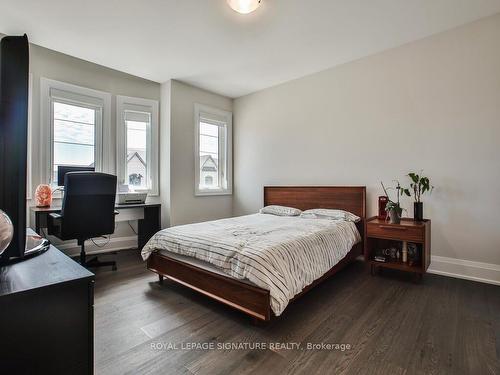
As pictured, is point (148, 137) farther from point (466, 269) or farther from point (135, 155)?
point (466, 269)

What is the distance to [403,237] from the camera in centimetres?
270

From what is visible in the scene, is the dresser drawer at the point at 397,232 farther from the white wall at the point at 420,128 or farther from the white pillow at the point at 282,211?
the white pillow at the point at 282,211

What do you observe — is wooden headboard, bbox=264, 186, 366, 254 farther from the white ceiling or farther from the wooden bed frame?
the white ceiling

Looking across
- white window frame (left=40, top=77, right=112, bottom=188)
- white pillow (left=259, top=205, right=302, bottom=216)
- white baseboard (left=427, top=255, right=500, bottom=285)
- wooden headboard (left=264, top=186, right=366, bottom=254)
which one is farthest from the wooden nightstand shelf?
white window frame (left=40, top=77, right=112, bottom=188)

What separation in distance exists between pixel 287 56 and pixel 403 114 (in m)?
1.63

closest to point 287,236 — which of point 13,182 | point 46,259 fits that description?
point 46,259

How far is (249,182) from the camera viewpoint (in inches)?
194

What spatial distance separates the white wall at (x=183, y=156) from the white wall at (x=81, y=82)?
42cm

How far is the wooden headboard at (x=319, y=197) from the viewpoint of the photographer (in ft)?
11.5

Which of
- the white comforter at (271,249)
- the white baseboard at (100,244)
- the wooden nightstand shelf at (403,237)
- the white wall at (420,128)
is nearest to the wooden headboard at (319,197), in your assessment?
the white wall at (420,128)

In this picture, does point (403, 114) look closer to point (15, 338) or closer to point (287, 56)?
point (287, 56)

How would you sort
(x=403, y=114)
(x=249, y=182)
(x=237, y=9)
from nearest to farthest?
(x=237, y=9)
(x=403, y=114)
(x=249, y=182)

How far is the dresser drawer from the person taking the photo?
8.59ft

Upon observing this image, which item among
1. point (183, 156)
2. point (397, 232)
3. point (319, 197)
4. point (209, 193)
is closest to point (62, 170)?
point (183, 156)
